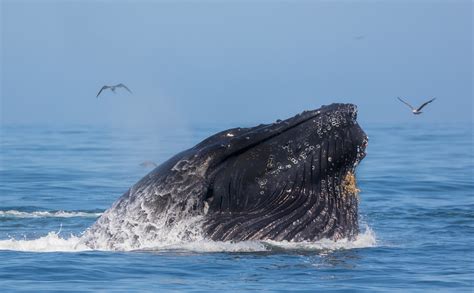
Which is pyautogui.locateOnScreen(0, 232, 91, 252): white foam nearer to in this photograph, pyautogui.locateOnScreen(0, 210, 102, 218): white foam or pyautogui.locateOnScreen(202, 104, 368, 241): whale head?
pyautogui.locateOnScreen(202, 104, 368, 241): whale head

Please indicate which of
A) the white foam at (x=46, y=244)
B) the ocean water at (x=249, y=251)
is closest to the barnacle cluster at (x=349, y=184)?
the ocean water at (x=249, y=251)

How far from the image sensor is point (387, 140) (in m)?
45.5

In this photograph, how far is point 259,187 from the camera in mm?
13156

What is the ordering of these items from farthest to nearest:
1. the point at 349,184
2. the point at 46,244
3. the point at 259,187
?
1. the point at 46,244
2. the point at 349,184
3. the point at 259,187

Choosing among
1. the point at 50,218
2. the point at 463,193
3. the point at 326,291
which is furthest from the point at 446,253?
the point at 463,193

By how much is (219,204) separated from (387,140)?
32.8m

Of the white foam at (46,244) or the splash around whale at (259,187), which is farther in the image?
the white foam at (46,244)

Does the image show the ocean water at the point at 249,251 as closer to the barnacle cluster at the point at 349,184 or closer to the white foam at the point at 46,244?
the white foam at the point at 46,244

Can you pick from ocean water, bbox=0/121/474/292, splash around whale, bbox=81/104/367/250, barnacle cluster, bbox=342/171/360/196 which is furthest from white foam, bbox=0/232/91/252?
barnacle cluster, bbox=342/171/360/196

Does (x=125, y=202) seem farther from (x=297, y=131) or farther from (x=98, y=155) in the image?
(x=98, y=155)

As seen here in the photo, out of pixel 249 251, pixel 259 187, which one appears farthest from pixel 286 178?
pixel 249 251

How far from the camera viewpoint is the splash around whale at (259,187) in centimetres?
1301

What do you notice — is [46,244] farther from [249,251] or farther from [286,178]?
[286,178]

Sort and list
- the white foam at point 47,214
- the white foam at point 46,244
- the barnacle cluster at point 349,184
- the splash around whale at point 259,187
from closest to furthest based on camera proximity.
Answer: the splash around whale at point 259,187 → the barnacle cluster at point 349,184 → the white foam at point 46,244 → the white foam at point 47,214
